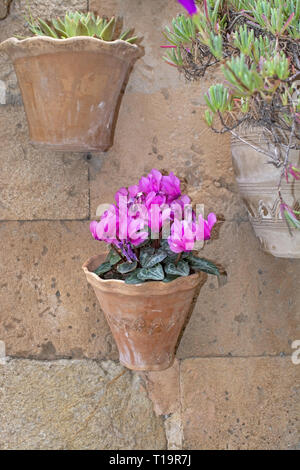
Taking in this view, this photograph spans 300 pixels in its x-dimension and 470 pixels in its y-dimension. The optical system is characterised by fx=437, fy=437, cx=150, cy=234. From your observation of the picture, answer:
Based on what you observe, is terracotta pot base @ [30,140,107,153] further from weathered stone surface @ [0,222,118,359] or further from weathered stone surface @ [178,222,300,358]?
weathered stone surface @ [178,222,300,358]

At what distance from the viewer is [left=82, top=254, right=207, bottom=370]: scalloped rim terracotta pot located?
3.52 feet

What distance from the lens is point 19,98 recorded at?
1.35 metres

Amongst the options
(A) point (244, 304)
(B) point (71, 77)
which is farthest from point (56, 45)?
(A) point (244, 304)

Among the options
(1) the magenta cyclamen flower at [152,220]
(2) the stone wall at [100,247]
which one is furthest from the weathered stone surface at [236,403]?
(1) the magenta cyclamen flower at [152,220]

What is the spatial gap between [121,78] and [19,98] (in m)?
0.36

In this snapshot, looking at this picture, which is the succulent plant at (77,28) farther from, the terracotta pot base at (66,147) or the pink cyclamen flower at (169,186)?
the pink cyclamen flower at (169,186)

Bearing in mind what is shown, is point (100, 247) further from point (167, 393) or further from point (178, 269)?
point (167, 393)

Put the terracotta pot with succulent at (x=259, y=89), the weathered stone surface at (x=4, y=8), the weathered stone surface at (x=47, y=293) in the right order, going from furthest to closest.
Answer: the weathered stone surface at (x=47, y=293)
the weathered stone surface at (x=4, y=8)
the terracotta pot with succulent at (x=259, y=89)

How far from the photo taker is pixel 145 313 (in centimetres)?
111

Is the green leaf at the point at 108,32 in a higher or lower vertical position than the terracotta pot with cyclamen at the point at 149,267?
higher

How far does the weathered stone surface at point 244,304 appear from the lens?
4.58ft

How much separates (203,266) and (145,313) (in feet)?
0.63
